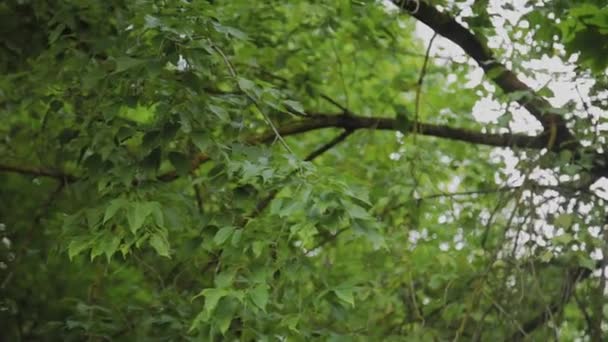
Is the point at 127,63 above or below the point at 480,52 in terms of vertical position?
above

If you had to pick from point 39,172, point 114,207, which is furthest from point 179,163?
point 39,172

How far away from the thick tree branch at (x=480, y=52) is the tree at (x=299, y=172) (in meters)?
0.01

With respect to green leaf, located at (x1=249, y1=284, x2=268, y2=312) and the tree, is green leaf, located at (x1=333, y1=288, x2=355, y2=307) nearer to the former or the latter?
the tree

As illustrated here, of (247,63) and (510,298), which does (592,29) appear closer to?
(510,298)

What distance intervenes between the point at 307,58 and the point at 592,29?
272cm

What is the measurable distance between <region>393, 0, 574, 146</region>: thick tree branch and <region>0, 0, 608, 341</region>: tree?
0.01 metres

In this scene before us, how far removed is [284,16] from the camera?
4.82m

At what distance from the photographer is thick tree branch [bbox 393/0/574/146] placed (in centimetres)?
419

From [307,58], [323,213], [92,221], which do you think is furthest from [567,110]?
[92,221]

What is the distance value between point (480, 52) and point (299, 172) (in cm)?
175

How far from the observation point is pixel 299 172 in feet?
9.34

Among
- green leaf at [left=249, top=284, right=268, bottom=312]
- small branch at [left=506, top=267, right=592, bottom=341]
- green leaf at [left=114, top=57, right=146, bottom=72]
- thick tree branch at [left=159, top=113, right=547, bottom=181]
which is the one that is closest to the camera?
green leaf at [left=249, top=284, right=268, bottom=312]

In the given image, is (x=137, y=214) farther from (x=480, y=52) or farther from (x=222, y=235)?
(x=480, y=52)

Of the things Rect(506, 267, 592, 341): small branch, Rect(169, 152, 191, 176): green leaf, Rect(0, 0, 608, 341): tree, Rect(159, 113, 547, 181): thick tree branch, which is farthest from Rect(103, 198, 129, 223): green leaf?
Rect(506, 267, 592, 341): small branch
